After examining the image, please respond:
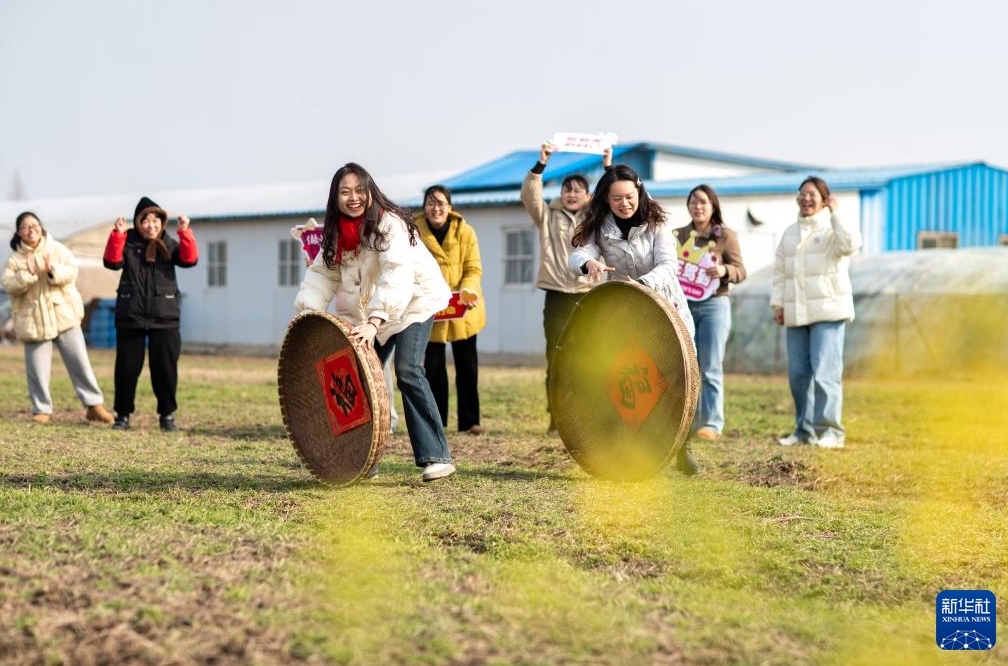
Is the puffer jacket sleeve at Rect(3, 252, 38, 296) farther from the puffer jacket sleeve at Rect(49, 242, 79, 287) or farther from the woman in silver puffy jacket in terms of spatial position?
the woman in silver puffy jacket

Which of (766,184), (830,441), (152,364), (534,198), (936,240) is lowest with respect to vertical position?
(830,441)

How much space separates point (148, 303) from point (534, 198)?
3063mm

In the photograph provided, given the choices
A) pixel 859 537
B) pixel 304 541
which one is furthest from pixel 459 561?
pixel 859 537

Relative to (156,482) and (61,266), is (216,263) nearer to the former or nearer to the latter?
(61,266)

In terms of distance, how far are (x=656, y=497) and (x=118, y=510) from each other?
2567mm

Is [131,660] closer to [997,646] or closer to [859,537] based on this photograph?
[997,646]

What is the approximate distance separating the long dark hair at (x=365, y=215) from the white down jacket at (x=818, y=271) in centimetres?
388

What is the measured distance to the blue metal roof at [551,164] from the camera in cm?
2814

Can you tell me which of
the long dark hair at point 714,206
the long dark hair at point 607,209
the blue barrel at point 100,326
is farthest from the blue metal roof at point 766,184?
the long dark hair at point 607,209

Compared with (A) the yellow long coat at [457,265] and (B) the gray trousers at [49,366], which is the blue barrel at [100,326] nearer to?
(B) the gray trousers at [49,366]

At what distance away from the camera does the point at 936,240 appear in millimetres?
27562

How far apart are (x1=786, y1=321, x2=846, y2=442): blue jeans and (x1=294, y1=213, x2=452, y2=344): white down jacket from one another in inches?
141

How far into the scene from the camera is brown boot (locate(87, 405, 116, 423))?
10570 mm

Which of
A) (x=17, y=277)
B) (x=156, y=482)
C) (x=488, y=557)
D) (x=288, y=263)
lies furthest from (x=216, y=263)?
(x=488, y=557)
